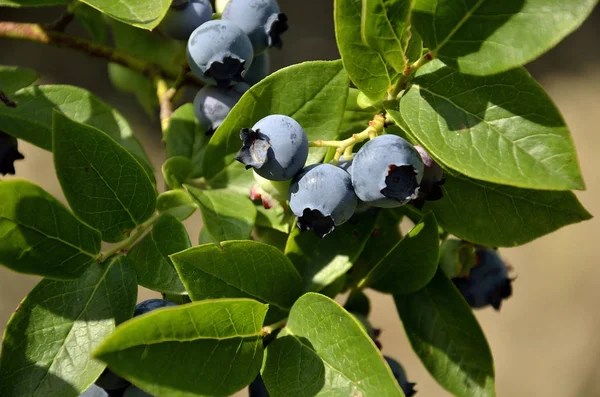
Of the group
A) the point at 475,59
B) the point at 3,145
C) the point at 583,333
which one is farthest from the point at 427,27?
the point at 583,333

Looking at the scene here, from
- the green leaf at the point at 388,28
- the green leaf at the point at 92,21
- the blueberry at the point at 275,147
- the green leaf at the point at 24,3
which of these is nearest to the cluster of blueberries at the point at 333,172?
the blueberry at the point at 275,147

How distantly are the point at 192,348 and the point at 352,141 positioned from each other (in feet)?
1.15

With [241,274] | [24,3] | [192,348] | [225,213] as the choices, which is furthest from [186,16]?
[192,348]

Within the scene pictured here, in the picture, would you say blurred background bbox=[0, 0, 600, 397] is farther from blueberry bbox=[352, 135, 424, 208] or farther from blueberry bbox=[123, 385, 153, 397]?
blueberry bbox=[352, 135, 424, 208]

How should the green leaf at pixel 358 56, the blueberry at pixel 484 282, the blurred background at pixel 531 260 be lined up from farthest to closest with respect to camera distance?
1. the blurred background at pixel 531 260
2. the blueberry at pixel 484 282
3. the green leaf at pixel 358 56

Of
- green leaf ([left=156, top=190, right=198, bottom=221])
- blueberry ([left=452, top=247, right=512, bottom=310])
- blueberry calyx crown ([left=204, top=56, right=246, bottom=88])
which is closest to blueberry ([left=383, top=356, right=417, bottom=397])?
blueberry ([left=452, top=247, right=512, bottom=310])

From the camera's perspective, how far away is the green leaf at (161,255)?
91 cm

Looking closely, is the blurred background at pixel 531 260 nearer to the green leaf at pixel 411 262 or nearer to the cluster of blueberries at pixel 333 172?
the green leaf at pixel 411 262

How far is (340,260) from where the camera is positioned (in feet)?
3.27

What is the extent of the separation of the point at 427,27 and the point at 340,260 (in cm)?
35

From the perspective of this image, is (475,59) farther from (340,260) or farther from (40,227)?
(40,227)

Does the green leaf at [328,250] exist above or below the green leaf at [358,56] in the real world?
below

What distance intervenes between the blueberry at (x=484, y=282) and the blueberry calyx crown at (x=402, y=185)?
17.9 inches

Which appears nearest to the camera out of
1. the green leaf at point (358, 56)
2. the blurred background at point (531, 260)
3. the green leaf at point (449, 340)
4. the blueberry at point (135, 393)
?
the green leaf at point (358, 56)
